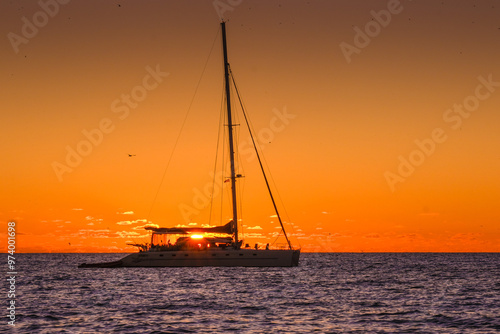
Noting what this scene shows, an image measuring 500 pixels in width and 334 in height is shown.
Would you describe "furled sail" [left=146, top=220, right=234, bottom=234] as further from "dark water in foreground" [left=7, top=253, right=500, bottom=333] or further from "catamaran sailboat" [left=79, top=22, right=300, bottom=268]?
"dark water in foreground" [left=7, top=253, right=500, bottom=333]

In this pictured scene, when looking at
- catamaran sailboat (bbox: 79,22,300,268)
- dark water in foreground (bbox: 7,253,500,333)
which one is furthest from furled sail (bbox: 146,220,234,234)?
dark water in foreground (bbox: 7,253,500,333)

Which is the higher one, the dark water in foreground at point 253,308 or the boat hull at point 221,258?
the boat hull at point 221,258

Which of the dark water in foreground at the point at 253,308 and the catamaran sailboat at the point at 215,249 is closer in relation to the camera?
the dark water in foreground at the point at 253,308

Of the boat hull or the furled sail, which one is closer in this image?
the boat hull

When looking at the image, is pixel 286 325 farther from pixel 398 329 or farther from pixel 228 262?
pixel 228 262

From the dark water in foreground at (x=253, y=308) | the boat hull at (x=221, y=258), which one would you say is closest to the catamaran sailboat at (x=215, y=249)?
the boat hull at (x=221, y=258)

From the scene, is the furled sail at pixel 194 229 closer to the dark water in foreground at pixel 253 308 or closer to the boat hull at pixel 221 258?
the boat hull at pixel 221 258

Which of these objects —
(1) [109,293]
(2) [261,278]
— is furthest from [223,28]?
(1) [109,293]

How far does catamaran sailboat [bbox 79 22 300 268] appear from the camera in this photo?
71.8 metres

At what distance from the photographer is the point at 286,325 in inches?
1355

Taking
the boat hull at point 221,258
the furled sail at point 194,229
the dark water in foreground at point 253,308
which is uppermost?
the furled sail at point 194,229

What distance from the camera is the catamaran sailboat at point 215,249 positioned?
235ft

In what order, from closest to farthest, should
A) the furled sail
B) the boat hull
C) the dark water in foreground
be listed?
the dark water in foreground → the boat hull → the furled sail

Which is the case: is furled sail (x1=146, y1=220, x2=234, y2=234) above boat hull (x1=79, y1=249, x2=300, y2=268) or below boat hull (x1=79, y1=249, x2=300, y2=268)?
above
